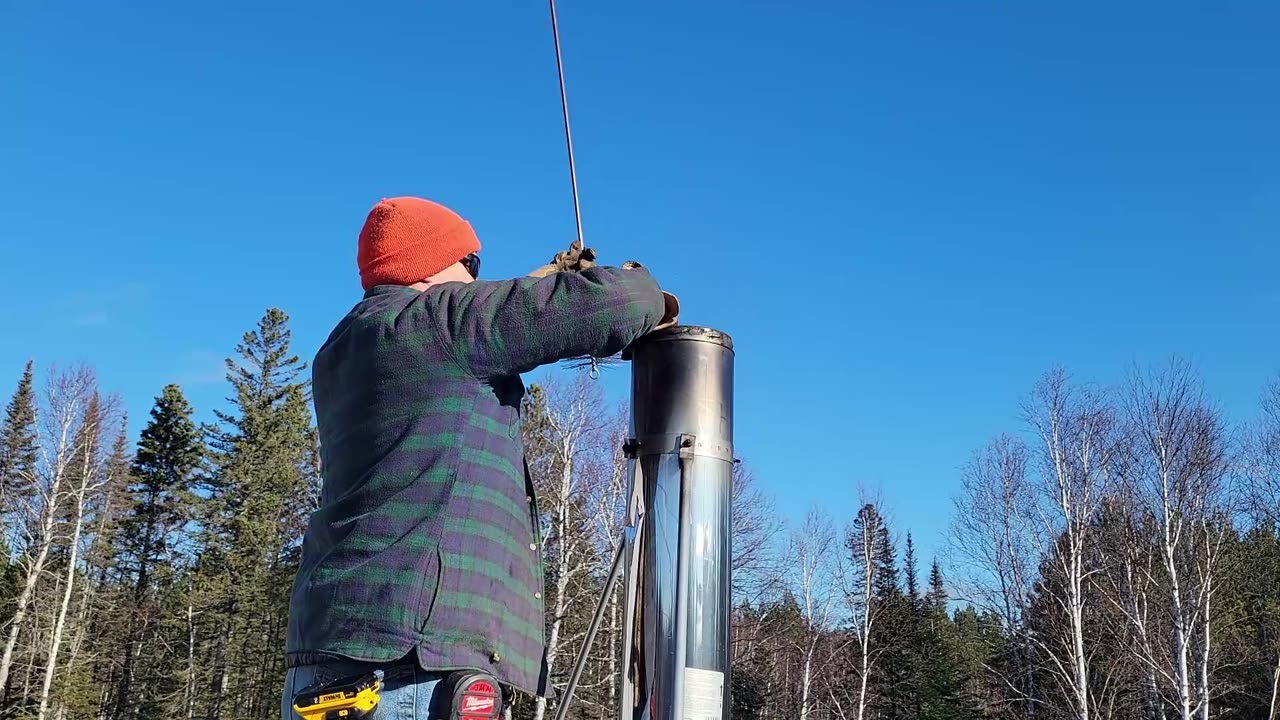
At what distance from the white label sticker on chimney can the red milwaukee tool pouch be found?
810mm

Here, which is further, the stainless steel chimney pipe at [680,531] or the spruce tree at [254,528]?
the spruce tree at [254,528]

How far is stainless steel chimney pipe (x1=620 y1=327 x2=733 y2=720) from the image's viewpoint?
2.42m

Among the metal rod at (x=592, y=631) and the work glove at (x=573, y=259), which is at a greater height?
the work glove at (x=573, y=259)

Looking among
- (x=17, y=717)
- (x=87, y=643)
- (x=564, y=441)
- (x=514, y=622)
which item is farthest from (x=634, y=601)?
(x=87, y=643)

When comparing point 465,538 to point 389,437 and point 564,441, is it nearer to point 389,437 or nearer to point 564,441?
point 389,437

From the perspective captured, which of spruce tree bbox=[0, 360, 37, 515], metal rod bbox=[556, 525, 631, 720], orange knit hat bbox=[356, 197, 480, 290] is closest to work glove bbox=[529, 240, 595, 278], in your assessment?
orange knit hat bbox=[356, 197, 480, 290]

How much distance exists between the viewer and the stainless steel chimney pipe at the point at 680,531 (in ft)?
7.95

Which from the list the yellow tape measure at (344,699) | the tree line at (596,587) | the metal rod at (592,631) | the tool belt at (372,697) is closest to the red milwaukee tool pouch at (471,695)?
the tool belt at (372,697)

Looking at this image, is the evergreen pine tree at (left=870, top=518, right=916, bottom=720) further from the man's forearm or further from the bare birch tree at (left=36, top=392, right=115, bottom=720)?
the man's forearm

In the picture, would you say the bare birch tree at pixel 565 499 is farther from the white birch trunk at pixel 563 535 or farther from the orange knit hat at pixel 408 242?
the orange knit hat at pixel 408 242

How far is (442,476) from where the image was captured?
1752 millimetres

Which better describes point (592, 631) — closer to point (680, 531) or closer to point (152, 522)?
point (680, 531)

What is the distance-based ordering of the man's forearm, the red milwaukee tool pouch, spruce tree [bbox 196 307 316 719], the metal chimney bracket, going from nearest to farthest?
the red milwaukee tool pouch < the man's forearm < the metal chimney bracket < spruce tree [bbox 196 307 316 719]

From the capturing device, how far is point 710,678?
242 centimetres
